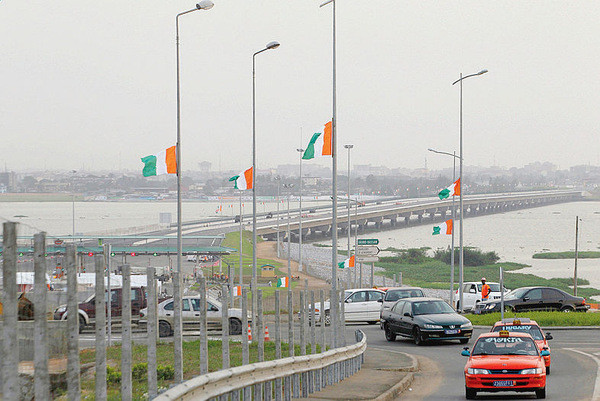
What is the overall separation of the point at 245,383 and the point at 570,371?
13218 mm

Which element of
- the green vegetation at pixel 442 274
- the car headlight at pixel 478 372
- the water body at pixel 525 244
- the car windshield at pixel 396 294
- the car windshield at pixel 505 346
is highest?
the car windshield at pixel 505 346

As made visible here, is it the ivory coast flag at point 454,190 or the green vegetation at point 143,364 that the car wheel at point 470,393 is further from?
the ivory coast flag at point 454,190

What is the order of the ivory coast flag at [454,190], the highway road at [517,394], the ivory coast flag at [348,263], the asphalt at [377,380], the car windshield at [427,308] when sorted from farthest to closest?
the ivory coast flag at [348,263] → the ivory coast flag at [454,190] → the car windshield at [427,308] → the highway road at [517,394] → the asphalt at [377,380]

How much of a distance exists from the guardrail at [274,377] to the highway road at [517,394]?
1.48 metres

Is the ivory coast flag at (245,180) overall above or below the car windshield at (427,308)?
above

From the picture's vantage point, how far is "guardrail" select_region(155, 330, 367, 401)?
9.48 metres

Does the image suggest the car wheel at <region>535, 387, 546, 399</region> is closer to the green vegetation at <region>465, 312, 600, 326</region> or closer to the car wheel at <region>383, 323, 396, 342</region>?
the car wheel at <region>383, 323, 396, 342</region>

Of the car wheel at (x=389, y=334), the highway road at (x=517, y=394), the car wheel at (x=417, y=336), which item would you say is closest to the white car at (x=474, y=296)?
the highway road at (x=517, y=394)

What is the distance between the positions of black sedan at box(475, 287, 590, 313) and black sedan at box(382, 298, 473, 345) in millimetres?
11336

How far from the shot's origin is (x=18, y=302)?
20.8 ft

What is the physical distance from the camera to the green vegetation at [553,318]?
37.6 meters

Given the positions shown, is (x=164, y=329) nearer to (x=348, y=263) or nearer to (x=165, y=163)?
(x=165, y=163)

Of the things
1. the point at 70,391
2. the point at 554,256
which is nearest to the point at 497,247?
the point at 554,256

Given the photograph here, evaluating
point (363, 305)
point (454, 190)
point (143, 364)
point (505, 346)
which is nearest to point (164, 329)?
point (505, 346)
